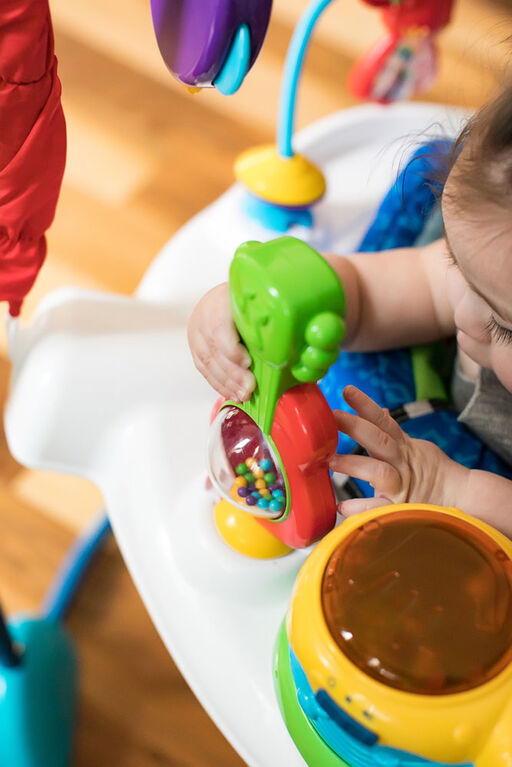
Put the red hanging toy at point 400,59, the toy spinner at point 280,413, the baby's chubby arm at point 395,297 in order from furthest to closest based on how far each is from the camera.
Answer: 1. the red hanging toy at point 400,59
2. the baby's chubby arm at point 395,297
3. the toy spinner at point 280,413

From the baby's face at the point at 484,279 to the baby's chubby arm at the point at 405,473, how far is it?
0.19ft

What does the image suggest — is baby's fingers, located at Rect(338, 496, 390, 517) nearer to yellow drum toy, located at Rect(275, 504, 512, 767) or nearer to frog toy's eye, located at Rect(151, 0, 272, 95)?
yellow drum toy, located at Rect(275, 504, 512, 767)

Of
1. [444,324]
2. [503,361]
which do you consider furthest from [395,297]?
[503,361]

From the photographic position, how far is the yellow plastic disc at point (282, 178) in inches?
25.7

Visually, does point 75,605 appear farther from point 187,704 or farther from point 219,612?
point 219,612

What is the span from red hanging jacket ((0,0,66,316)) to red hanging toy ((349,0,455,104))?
43 centimetres

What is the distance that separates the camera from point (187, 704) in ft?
2.59

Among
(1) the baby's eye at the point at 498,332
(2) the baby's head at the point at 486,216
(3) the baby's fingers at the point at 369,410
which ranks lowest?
(3) the baby's fingers at the point at 369,410

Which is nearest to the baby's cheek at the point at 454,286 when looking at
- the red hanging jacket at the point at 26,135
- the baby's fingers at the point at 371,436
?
the baby's fingers at the point at 371,436

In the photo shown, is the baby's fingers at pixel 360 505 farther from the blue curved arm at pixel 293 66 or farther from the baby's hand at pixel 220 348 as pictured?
the blue curved arm at pixel 293 66

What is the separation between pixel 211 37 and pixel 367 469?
0.21m

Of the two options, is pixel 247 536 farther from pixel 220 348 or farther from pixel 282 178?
pixel 282 178

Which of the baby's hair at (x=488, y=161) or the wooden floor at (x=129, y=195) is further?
the wooden floor at (x=129, y=195)

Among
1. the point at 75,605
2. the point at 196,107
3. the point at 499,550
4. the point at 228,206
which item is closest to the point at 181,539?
the point at 499,550
